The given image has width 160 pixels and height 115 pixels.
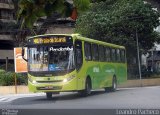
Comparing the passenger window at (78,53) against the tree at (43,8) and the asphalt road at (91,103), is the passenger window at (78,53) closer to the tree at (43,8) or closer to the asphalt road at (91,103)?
the asphalt road at (91,103)

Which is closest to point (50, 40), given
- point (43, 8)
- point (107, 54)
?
point (107, 54)

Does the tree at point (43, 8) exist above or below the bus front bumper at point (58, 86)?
above

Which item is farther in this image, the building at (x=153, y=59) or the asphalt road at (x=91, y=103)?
the building at (x=153, y=59)

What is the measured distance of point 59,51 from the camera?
42.8ft

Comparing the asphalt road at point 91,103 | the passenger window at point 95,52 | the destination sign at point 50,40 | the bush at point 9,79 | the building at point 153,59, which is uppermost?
the destination sign at point 50,40

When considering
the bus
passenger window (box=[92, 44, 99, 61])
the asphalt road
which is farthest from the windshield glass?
the asphalt road

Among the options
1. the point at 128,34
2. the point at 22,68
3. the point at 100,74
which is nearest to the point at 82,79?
the point at 100,74

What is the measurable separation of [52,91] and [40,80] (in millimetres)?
1181

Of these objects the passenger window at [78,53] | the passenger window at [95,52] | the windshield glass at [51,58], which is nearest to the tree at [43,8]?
the windshield glass at [51,58]

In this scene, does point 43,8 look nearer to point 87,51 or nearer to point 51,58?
point 51,58

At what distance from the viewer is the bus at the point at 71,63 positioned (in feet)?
41.4

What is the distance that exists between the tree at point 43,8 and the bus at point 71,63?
8.41 m

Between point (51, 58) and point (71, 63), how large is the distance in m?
2.15

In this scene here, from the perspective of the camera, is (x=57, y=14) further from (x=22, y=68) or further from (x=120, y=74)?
(x=22, y=68)
